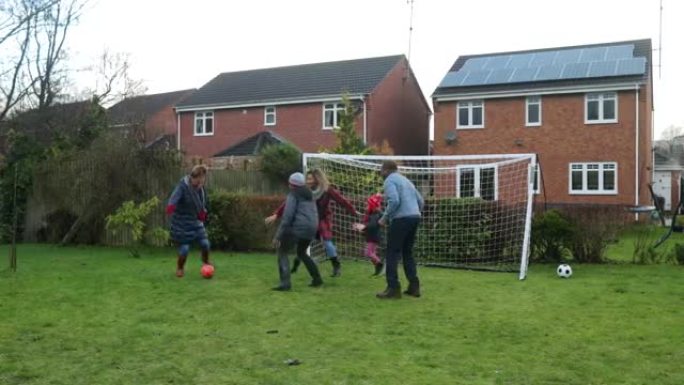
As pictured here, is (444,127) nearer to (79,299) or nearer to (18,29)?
(18,29)

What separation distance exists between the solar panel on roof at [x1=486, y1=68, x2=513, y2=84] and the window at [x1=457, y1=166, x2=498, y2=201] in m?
13.7

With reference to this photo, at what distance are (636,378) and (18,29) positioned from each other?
2206 centimetres

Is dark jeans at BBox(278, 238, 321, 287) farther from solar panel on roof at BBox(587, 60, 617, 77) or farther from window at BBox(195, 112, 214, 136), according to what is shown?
window at BBox(195, 112, 214, 136)

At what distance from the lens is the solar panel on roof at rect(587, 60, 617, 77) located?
26516mm

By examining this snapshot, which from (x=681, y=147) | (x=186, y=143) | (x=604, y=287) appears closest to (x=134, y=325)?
(x=604, y=287)

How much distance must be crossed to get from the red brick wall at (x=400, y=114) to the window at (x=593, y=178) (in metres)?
9.39

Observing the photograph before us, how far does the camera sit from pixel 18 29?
21.5 meters

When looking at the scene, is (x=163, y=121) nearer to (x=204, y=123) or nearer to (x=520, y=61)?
(x=204, y=123)

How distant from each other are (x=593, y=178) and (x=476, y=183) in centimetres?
1466

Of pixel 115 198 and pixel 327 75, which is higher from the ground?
pixel 327 75

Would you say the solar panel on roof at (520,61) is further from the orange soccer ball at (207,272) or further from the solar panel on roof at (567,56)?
the orange soccer ball at (207,272)

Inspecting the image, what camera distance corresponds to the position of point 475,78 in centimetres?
2961

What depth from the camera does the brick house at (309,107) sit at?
32.4 metres

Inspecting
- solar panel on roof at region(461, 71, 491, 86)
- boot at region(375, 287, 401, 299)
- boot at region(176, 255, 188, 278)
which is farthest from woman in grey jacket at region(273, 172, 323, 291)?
solar panel on roof at region(461, 71, 491, 86)
